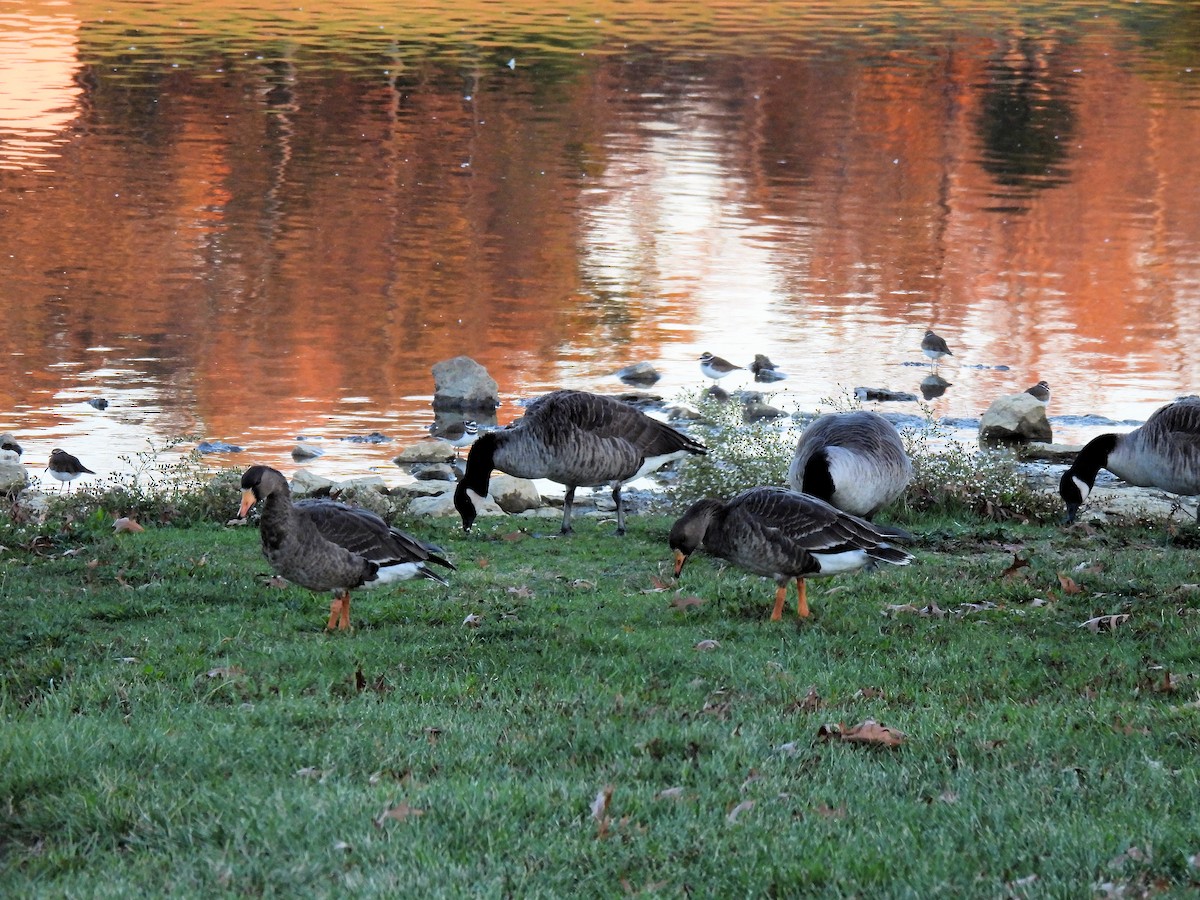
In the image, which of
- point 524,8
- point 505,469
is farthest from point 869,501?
point 524,8

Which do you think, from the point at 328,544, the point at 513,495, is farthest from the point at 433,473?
the point at 328,544

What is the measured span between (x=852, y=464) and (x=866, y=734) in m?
5.72

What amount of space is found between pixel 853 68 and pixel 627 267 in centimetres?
3528

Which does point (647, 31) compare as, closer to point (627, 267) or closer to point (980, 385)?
point (627, 267)

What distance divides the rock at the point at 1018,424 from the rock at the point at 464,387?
7386 millimetres

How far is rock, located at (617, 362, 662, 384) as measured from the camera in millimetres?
24828

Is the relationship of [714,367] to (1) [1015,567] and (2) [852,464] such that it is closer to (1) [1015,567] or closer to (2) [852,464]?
(2) [852,464]

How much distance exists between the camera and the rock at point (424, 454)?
2066 centimetres

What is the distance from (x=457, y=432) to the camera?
22.2 metres

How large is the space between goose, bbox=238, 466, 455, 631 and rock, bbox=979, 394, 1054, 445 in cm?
1290

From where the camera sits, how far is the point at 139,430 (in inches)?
856

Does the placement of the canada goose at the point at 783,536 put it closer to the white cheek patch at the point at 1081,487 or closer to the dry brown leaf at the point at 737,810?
the dry brown leaf at the point at 737,810

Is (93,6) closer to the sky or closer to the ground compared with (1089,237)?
closer to the sky

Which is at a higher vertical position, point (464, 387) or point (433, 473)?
point (464, 387)
